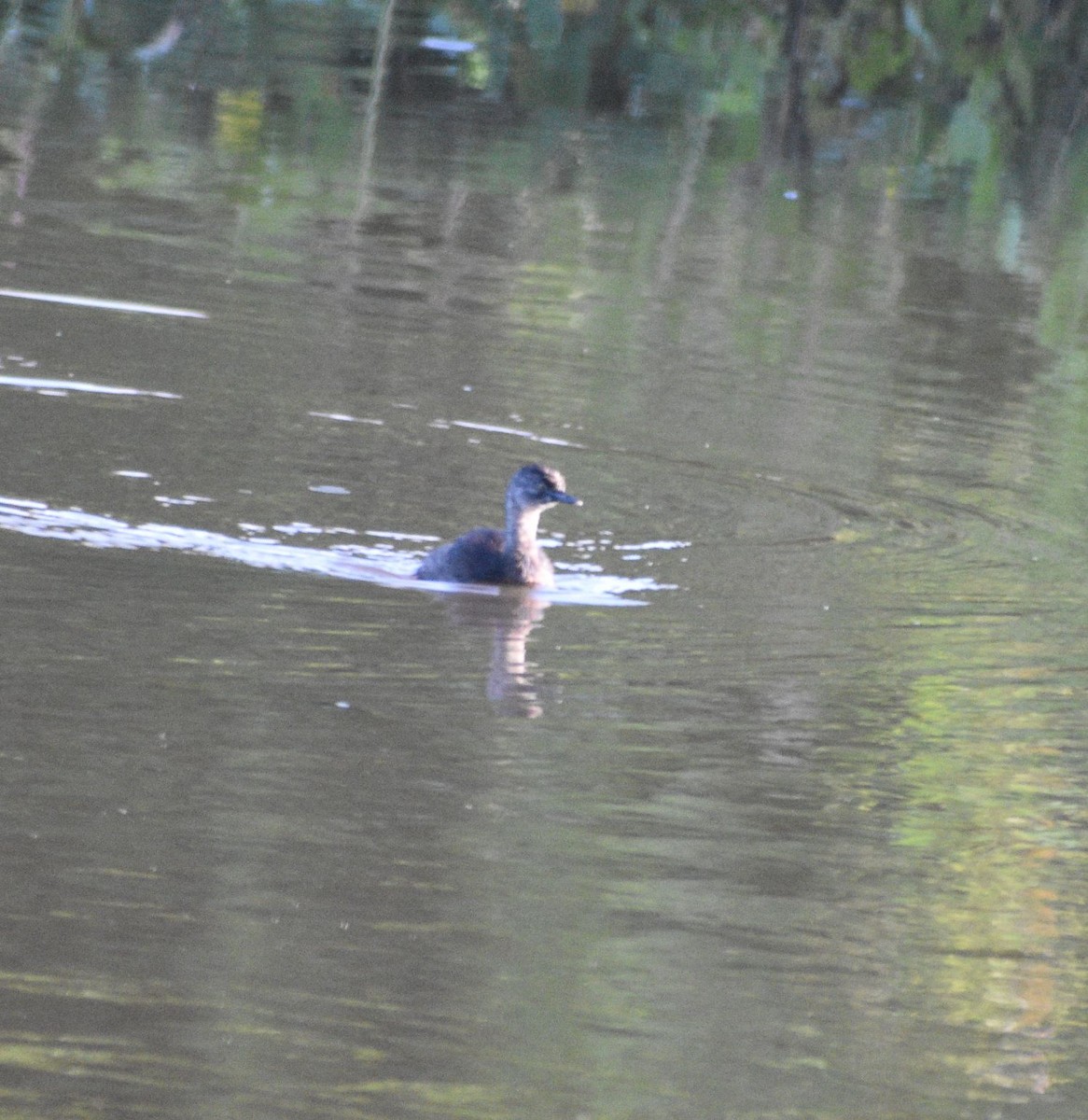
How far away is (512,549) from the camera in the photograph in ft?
33.6

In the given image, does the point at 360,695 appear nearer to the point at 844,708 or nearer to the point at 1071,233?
the point at 844,708

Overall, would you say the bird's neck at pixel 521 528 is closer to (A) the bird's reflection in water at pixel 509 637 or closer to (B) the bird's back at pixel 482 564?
(B) the bird's back at pixel 482 564

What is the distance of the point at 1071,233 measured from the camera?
20688 mm

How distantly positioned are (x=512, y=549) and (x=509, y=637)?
82cm

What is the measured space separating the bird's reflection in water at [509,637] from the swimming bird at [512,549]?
9cm

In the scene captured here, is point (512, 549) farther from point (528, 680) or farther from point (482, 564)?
point (528, 680)

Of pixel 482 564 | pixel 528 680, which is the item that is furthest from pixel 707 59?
pixel 528 680

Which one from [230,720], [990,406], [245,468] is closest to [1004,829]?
[230,720]

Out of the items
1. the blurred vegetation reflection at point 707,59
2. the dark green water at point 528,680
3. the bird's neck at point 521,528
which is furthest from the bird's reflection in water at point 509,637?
the blurred vegetation reflection at point 707,59

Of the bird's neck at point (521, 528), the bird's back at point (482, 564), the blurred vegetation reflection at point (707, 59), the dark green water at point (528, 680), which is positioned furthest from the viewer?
the blurred vegetation reflection at point (707, 59)

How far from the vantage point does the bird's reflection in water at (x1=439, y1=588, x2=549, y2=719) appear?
27.7 feet

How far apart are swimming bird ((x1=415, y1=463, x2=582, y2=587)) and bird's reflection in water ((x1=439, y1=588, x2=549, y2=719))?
9 cm

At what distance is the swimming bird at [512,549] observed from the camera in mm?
10148

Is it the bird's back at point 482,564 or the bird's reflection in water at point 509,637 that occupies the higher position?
the bird's back at point 482,564
